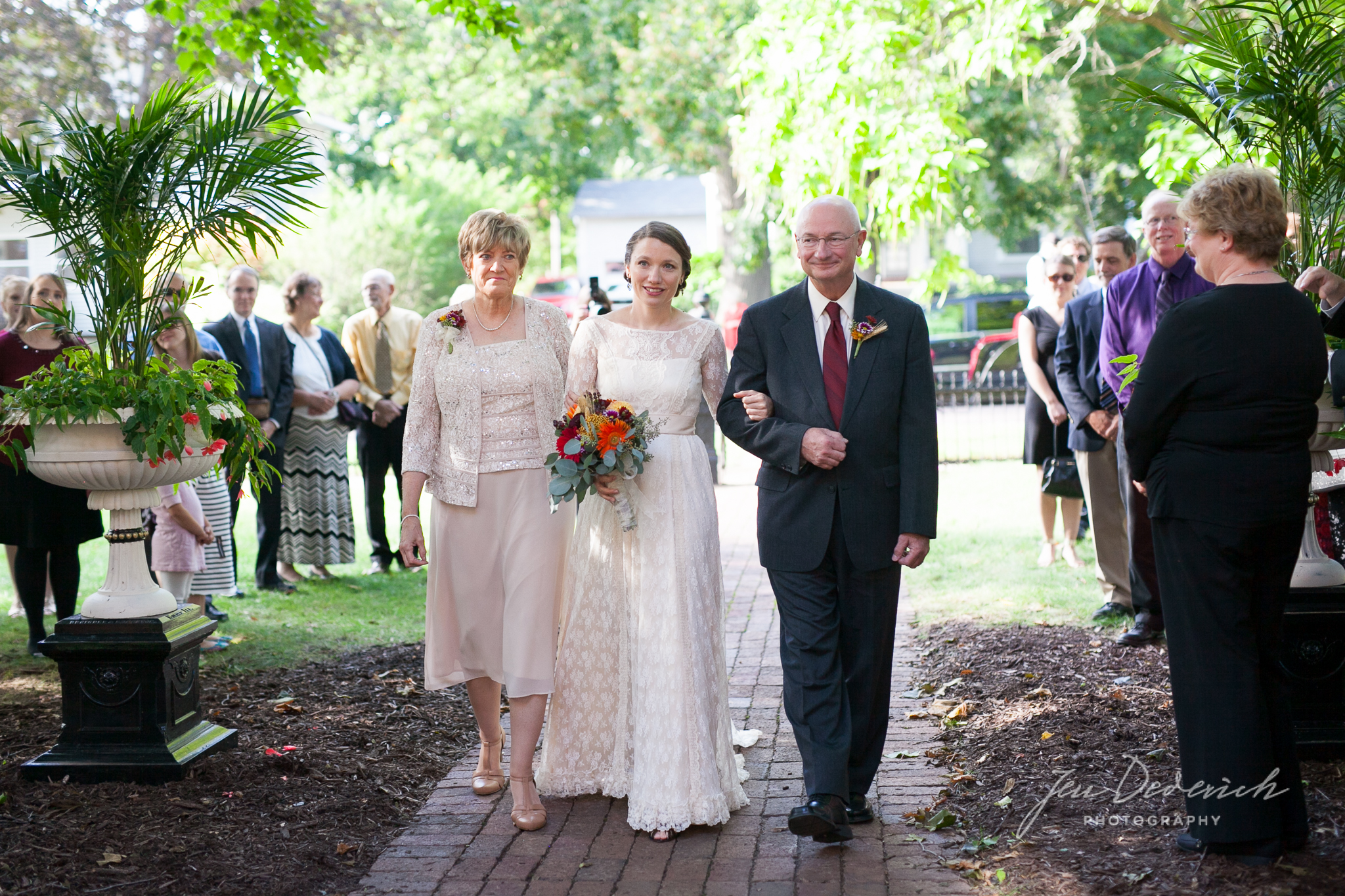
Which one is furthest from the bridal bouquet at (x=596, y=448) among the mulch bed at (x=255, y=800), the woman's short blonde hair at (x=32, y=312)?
the woman's short blonde hair at (x=32, y=312)

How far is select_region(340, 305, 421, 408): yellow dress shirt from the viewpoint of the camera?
9.83 m

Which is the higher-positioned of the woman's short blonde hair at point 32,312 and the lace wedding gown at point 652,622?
the woman's short blonde hair at point 32,312

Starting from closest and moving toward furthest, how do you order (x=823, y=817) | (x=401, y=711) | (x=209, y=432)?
(x=823, y=817)
(x=209, y=432)
(x=401, y=711)

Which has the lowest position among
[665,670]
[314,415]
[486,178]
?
[665,670]

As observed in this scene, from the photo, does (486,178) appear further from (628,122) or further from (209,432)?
(209,432)

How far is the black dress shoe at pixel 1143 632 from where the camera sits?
675 centimetres

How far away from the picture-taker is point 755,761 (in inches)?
205

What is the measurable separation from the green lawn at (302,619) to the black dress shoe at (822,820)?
3.93 m

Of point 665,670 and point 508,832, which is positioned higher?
point 665,670

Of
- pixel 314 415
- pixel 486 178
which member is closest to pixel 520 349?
pixel 314 415

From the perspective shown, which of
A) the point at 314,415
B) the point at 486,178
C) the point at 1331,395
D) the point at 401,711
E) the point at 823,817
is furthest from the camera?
the point at 486,178

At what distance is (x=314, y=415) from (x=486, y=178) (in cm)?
2977

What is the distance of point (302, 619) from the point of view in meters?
8.13

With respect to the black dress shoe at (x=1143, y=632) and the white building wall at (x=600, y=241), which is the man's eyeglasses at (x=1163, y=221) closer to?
the black dress shoe at (x=1143, y=632)
